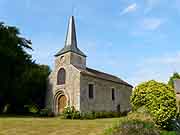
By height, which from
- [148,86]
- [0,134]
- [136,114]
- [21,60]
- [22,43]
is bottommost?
[0,134]

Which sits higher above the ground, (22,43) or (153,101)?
(22,43)

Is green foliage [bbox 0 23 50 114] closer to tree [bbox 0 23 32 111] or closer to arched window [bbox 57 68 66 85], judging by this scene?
tree [bbox 0 23 32 111]

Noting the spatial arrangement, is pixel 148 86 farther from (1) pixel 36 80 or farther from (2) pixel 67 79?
(1) pixel 36 80

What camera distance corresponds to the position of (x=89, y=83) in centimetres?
3006

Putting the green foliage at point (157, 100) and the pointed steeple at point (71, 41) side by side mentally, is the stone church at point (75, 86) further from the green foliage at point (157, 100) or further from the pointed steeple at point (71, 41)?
the green foliage at point (157, 100)

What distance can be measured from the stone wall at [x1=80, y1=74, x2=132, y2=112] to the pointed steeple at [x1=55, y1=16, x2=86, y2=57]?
163 inches

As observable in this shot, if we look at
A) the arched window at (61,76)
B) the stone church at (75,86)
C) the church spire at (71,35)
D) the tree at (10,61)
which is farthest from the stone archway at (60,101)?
the church spire at (71,35)

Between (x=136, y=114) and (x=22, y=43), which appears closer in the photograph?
(x=136, y=114)

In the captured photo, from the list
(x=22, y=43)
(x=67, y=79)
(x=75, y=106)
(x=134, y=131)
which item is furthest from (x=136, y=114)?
(x=22, y=43)

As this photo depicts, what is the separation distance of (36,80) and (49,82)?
226cm

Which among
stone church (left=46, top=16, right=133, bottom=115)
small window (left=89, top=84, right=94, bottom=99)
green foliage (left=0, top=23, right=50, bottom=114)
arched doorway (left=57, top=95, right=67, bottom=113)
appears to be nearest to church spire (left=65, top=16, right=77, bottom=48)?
stone church (left=46, top=16, right=133, bottom=115)

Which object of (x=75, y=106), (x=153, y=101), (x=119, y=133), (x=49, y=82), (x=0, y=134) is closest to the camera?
(x=119, y=133)

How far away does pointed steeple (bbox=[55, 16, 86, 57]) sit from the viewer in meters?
31.8

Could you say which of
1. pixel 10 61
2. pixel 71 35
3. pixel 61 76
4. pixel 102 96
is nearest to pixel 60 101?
pixel 61 76
